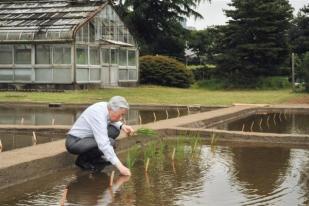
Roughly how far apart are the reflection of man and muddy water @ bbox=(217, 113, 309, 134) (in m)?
6.88

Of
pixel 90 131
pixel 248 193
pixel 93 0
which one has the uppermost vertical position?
pixel 93 0

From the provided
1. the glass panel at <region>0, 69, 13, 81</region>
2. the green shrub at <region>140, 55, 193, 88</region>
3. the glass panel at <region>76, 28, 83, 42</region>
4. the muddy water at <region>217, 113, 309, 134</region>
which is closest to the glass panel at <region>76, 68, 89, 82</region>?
the glass panel at <region>76, 28, 83, 42</region>

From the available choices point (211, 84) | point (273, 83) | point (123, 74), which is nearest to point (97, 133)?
point (123, 74)

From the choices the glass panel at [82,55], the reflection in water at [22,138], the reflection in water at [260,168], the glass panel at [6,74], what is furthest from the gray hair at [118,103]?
the glass panel at [6,74]

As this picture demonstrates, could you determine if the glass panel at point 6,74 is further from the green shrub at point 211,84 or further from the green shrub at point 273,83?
the green shrub at point 273,83

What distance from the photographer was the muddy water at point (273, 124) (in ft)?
47.5

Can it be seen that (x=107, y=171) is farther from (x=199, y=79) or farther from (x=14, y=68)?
(x=199, y=79)

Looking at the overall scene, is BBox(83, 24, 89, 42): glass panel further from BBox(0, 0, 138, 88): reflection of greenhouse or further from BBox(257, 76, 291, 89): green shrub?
BBox(257, 76, 291, 89): green shrub

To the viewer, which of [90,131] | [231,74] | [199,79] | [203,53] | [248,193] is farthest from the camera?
[203,53]

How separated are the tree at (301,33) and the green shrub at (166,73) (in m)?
8.27

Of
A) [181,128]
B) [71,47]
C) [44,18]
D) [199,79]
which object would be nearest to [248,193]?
[181,128]

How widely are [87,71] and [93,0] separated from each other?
4428 millimetres

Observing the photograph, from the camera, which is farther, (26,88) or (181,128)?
(26,88)

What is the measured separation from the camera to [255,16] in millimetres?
37219
